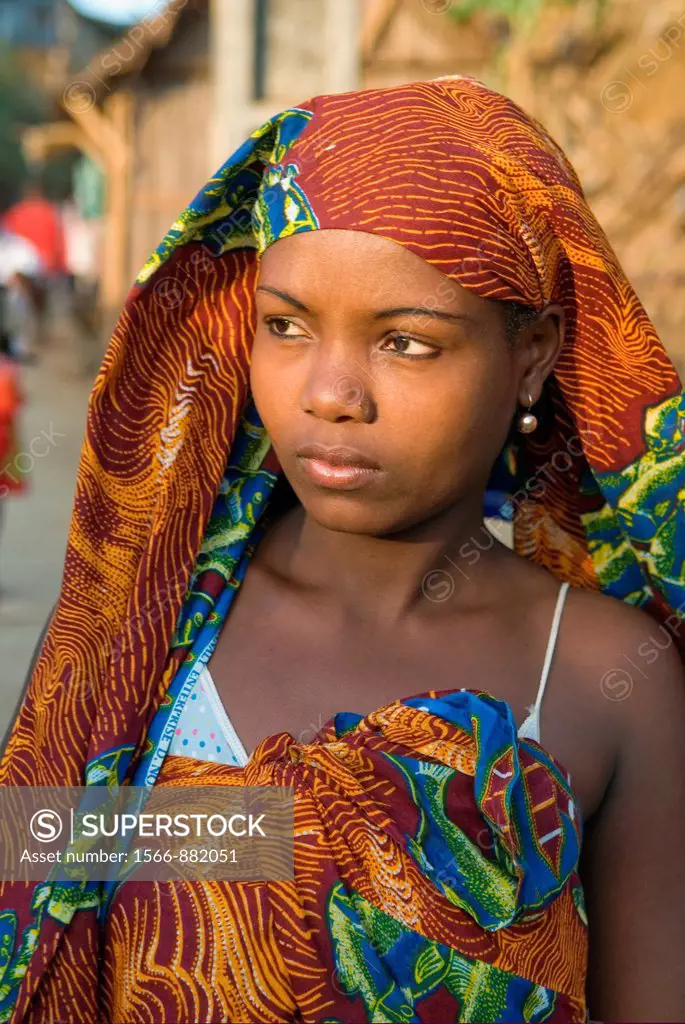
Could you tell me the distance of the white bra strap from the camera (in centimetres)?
184

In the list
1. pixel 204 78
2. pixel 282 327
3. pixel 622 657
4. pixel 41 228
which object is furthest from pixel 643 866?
pixel 41 228

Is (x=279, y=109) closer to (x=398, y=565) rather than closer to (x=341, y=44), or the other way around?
(x=341, y=44)

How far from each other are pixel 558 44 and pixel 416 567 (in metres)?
5.74

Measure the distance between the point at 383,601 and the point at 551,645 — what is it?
0.26m

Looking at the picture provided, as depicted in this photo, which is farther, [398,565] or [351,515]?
[398,565]

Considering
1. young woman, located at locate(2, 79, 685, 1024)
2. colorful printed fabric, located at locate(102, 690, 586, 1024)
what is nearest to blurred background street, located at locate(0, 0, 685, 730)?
young woman, located at locate(2, 79, 685, 1024)

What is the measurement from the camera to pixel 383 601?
76.5 inches

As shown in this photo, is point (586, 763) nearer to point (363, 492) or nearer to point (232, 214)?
point (363, 492)

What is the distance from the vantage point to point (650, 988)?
181 cm

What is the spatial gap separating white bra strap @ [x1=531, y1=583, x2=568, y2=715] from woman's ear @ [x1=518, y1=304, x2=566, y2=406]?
30 cm

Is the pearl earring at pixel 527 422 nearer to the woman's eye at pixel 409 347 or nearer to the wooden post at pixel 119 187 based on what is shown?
the woman's eye at pixel 409 347

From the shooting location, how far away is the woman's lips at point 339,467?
171 centimetres

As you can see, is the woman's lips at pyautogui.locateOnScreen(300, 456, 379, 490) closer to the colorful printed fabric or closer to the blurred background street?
the colorful printed fabric

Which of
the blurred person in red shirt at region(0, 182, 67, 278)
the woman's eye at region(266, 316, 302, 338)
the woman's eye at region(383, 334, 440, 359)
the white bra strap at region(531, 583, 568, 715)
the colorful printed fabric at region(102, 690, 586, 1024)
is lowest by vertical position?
the blurred person in red shirt at region(0, 182, 67, 278)
